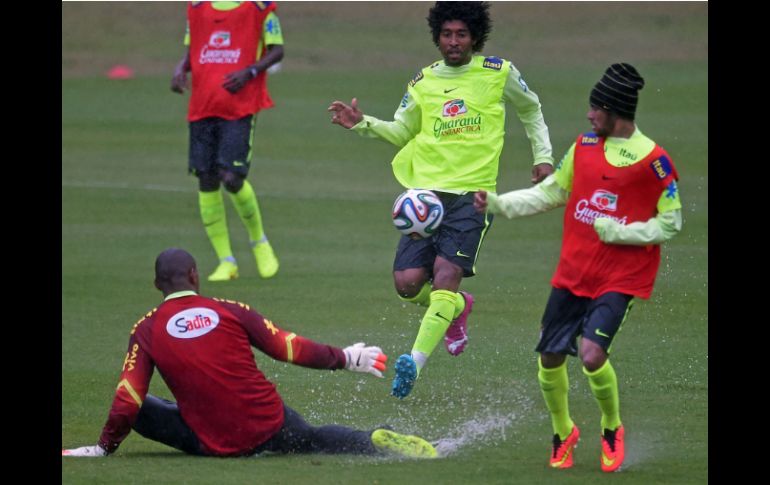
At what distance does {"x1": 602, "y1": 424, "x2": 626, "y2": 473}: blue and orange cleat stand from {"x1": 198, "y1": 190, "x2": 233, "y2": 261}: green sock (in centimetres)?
722

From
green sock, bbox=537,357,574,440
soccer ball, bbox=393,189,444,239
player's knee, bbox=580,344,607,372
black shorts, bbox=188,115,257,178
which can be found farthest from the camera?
black shorts, bbox=188,115,257,178

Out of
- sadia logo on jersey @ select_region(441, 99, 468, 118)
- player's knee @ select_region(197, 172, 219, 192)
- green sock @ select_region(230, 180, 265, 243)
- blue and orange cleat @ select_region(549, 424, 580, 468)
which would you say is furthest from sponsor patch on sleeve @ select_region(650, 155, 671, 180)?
player's knee @ select_region(197, 172, 219, 192)

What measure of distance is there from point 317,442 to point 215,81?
670 centimetres

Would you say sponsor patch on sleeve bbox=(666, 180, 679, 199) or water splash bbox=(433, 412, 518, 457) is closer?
sponsor patch on sleeve bbox=(666, 180, 679, 199)

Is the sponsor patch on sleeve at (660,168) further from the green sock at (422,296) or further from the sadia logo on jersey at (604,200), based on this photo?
the green sock at (422,296)

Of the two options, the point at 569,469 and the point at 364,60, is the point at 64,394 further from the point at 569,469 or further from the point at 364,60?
the point at 364,60

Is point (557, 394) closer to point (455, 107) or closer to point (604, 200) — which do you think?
point (604, 200)

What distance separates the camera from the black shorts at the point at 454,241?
32.6 feet

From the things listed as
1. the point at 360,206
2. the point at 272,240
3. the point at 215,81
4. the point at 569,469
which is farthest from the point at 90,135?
the point at 569,469

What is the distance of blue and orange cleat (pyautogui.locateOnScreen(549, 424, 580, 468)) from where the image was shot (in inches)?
325

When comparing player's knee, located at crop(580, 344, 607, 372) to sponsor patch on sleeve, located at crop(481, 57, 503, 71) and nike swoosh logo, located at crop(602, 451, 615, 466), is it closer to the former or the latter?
nike swoosh logo, located at crop(602, 451, 615, 466)

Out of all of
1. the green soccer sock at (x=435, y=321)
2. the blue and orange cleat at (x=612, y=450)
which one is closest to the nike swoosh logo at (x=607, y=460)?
the blue and orange cleat at (x=612, y=450)

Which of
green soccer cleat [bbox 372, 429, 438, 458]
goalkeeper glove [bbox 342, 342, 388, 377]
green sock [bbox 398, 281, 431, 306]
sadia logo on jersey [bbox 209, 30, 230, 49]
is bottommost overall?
green soccer cleat [bbox 372, 429, 438, 458]

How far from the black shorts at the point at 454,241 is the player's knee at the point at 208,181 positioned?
15.4 ft
